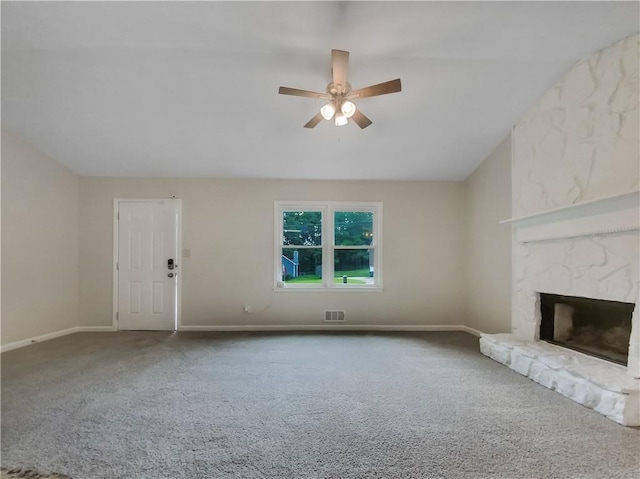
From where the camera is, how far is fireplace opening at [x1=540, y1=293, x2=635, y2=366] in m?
3.00

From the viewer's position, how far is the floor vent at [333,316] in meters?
5.43

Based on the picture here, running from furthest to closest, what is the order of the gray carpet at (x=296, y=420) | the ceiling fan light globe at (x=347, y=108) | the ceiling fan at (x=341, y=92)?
the ceiling fan light globe at (x=347, y=108) → the ceiling fan at (x=341, y=92) → the gray carpet at (x=296, y=420)

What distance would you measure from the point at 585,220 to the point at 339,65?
252cm

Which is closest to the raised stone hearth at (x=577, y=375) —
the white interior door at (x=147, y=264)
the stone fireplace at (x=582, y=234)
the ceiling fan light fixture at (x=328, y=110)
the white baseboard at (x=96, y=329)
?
the stone fireplace at (x=582, y=234)

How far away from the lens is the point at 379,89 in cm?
288

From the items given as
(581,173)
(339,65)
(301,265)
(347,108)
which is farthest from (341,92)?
(301,265)

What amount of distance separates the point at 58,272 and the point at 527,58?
20.5 feet

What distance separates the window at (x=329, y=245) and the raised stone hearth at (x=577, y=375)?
2253mm

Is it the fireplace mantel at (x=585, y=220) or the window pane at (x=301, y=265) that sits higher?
the fireplace mantel at (x=585, y=220)

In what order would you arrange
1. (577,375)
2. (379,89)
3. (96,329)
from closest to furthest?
(577,375), (379,89), (96,329)

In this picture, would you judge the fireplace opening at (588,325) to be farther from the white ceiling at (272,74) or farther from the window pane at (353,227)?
the window pane at (353,227)

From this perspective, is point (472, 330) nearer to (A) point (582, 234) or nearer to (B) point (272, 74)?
(A) point (582, 234)

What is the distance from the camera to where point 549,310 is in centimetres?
375

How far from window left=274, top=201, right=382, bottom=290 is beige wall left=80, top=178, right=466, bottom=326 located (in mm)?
145
